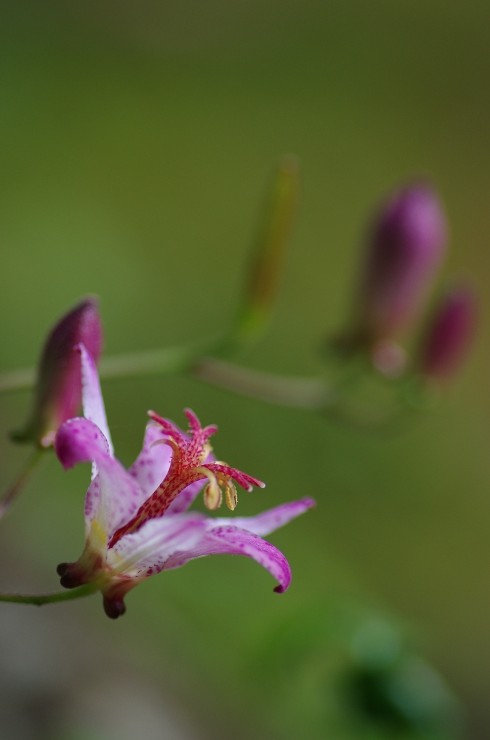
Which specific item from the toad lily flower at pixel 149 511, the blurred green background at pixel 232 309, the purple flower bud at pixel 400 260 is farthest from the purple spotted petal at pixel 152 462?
the purple flower bud at pixel 400 260

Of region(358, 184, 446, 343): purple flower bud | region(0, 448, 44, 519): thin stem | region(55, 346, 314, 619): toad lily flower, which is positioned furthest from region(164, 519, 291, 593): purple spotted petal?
region(358, 184, 446, 343): purple flower bud

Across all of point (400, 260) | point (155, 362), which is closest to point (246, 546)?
point (155, 362)

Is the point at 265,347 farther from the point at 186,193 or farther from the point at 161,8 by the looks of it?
the point at 161,8

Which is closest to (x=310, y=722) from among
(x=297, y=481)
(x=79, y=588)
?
(x=79, y=588)

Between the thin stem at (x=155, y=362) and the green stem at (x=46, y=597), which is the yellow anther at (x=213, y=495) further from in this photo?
the thin stem at (x=155, y=362)

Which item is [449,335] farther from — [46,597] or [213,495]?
[46,597]

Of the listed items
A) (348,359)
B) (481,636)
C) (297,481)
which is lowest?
(481,636)
